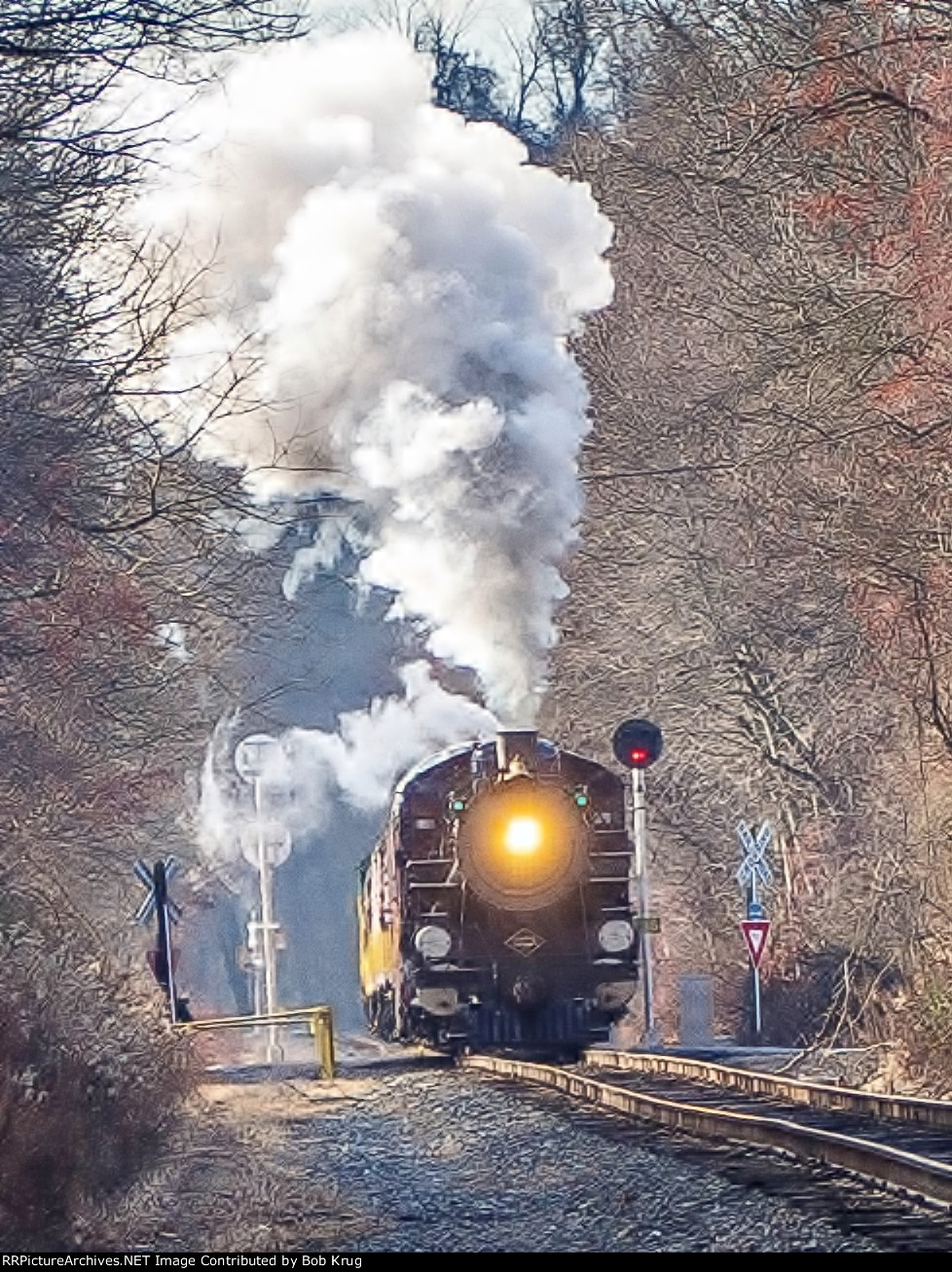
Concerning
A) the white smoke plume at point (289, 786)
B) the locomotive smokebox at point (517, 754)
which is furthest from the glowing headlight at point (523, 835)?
the white smoke plume at point (289, 786)

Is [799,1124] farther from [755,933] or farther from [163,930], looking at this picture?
[163,930]

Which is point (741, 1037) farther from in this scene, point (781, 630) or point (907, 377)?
point (907, 377)

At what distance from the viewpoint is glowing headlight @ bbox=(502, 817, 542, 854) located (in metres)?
20.6

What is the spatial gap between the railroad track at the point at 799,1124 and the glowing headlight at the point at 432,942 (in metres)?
1.25

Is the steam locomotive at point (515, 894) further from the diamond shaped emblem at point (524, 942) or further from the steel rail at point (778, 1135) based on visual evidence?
the steel rail at point (778, 1135)

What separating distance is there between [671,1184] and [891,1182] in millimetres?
1205

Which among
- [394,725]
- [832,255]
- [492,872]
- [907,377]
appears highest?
[832,255]

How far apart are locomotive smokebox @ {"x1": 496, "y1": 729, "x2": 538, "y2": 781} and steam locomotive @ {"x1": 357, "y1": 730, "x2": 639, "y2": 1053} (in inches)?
0.5

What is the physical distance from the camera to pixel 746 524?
→ 103ft

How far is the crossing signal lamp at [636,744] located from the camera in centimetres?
2481

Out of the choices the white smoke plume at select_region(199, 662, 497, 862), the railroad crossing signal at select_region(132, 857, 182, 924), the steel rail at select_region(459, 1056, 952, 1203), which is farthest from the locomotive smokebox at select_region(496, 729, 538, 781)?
the white smoke plume at select_region(199, 662, 497, 862)

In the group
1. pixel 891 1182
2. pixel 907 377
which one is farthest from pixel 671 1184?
pixel 907 377

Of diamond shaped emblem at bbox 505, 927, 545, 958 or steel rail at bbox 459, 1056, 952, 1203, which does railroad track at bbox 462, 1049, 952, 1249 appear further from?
diamond shaped emblem at bbox 505, 927, 545, 958

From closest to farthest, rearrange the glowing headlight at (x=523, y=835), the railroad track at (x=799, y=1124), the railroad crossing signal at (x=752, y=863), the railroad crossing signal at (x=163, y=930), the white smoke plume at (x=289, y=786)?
the railroad track at (x=799, y=1124) < the glowing headlight at (x=523, y=835) < the railroad crossing signal at (x=752, y=863) < the railroad crossing signal at (x=163, y=930) < the white smoke plume at (x=289, y=786)
